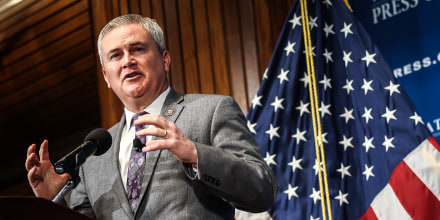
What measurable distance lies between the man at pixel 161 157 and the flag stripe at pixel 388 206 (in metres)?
1.14

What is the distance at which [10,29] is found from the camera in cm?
525

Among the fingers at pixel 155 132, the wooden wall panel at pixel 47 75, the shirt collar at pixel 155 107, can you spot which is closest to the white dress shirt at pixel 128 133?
the shirt collar at pixel 155 107

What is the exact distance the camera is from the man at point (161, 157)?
1.66 meters

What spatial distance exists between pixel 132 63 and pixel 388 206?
1409 mm

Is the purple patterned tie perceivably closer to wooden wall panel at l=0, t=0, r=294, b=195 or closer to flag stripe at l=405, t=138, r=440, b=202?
flag stripe at l=405, t=138, r=440, b=202

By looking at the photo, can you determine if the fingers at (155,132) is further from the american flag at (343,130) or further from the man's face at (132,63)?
the american flag at (343,130)

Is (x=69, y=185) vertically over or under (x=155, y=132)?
under

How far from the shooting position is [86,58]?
5227mm

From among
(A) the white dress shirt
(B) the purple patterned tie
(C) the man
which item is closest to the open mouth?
(C) the man

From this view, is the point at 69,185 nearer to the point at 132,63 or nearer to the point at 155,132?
the point at 155,132

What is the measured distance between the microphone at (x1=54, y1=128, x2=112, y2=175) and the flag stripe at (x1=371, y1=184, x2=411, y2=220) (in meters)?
1.49

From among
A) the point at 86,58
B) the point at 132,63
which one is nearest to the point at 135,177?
the point at 132,63

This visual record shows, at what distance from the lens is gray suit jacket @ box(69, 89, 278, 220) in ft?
5.50

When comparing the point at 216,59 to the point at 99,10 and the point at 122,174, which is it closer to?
the point at 99,10
